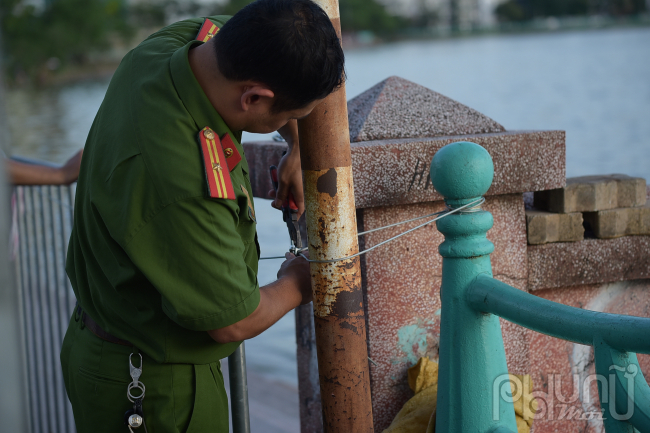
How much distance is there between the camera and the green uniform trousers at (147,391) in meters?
1.52

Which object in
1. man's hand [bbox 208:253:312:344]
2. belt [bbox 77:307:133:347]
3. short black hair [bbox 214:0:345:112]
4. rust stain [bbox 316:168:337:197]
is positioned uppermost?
short black hair [bbox 214:0:345:112]

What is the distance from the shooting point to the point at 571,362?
7.75ft

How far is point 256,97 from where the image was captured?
138 cm

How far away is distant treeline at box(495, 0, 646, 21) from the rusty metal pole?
162 ft

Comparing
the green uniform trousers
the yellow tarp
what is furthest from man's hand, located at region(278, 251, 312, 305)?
the yellow tarp

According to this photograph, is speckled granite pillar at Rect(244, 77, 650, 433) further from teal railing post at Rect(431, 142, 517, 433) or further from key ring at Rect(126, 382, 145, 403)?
key ring at Rect(126, 382, 145, 403)

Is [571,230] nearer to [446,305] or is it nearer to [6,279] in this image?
[446,305]

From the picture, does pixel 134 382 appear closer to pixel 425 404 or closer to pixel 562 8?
pixel 425 404

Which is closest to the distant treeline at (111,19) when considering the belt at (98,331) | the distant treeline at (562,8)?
the distant treeline at (562,8)

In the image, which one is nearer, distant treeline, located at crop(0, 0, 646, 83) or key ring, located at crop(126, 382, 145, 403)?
key ring, located at crop(126, 382, 145, 403)

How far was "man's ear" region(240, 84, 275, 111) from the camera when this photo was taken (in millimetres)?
1346

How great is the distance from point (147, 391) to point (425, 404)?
0.89 metres

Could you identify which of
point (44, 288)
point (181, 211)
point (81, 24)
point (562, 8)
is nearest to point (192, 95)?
point (181, 211)

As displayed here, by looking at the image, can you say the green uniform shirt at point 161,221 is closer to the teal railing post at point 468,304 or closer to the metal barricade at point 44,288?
the teal railing post at point 468,304
